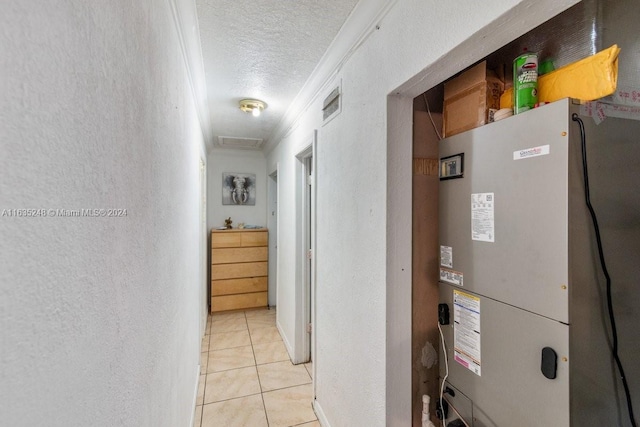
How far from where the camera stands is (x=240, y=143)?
13.6 ft

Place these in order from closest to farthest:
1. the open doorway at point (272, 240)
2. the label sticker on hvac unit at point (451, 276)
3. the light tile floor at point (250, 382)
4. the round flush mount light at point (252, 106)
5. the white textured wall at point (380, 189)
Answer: the white textured wall at point (380, 189) → the label sticker on hvac unit at point (451, 276) → the light tile floor at point (250, 382) → the round flush mount light at point (252, 106) → the open doorway at point (272, 240)

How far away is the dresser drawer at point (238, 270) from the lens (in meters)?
4.02

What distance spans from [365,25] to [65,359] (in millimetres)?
1638

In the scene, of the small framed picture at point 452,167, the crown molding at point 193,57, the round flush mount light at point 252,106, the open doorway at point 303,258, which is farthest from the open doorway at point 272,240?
the small framed picture at point 452,167

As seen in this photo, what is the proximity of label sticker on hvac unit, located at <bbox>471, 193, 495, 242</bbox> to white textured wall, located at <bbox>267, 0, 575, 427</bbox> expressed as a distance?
262mm

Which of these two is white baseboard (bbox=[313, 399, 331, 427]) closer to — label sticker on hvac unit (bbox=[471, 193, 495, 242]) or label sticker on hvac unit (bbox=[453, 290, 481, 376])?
label sticker on hvac unit (bbox=[453, 290, 481, 376])

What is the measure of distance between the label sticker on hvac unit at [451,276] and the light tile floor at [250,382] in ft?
5.02

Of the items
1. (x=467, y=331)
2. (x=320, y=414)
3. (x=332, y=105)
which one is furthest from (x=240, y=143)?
(x=467, y=331)

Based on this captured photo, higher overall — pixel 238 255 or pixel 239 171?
pixel 239 171

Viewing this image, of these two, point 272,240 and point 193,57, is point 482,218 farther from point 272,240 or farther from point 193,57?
point 272,240

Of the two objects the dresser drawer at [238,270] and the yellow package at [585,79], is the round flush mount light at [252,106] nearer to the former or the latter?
the yellow package at [585,79]

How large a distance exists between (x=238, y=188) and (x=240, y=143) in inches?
30.3

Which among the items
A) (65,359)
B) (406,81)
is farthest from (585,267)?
(65,359)

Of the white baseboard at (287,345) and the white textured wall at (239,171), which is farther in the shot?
the white textured wall at (239,171)
